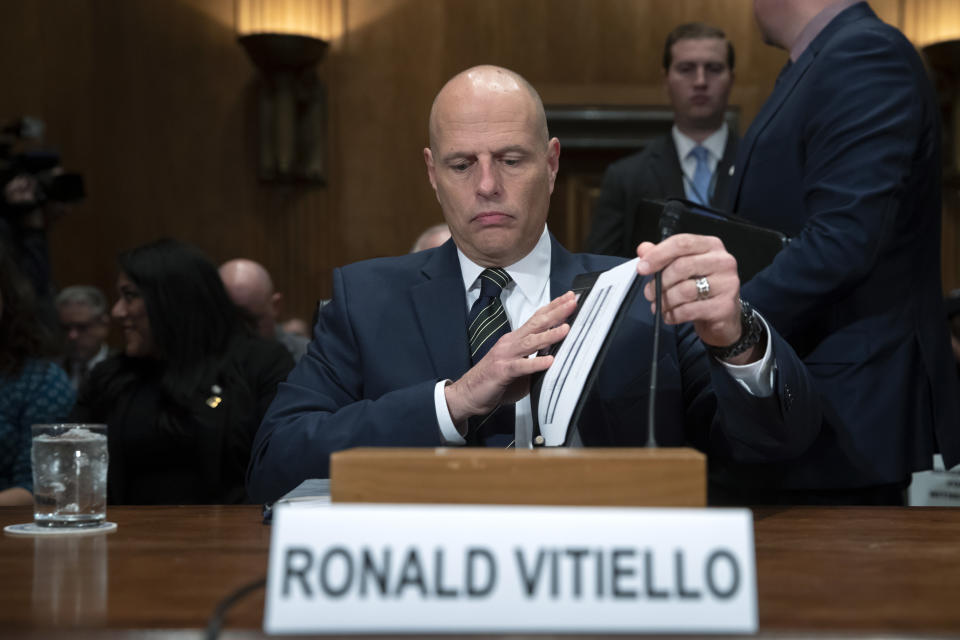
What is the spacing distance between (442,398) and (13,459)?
193cm

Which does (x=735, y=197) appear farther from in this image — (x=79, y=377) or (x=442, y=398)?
(x=79, y=377)

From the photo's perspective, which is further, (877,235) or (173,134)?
(173,134)

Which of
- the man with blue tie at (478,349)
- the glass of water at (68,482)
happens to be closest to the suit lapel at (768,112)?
the man with blue tie at (478,349)

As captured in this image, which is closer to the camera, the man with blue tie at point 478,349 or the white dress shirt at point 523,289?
the man with blue tie at point 478,349

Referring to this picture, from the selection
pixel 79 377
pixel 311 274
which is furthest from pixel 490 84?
pixel 311 274

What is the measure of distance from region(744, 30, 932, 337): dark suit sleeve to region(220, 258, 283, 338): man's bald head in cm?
325

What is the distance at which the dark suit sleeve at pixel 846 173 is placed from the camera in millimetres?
2088

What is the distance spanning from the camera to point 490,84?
186cm

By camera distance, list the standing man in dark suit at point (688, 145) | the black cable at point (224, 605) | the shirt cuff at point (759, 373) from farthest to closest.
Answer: the standing man in dark suit at point (688, 145) < the shirt cuff at point (759, 373) < the black cable at point (224, 605)

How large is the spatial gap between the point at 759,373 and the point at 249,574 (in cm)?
78

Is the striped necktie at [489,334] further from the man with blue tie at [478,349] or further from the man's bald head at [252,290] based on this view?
the man's bald head at [252,290]

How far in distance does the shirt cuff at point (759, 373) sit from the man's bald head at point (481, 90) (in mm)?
543

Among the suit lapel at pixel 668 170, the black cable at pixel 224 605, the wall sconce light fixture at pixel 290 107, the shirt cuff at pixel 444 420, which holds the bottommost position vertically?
the black cable at pixel 224 605

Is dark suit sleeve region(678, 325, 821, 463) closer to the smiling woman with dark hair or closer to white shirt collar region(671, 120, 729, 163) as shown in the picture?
the smiling woman with dark hair
